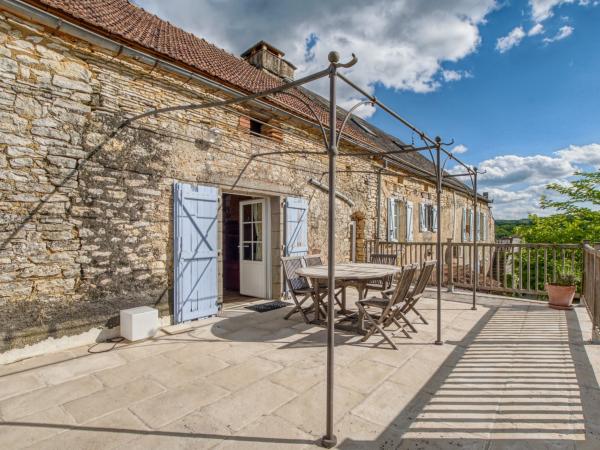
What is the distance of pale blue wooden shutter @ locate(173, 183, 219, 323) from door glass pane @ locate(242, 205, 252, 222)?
1473 millimetres

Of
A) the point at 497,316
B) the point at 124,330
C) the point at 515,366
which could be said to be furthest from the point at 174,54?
the point at 497,316

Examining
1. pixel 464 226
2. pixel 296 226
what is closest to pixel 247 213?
pixel 296 226

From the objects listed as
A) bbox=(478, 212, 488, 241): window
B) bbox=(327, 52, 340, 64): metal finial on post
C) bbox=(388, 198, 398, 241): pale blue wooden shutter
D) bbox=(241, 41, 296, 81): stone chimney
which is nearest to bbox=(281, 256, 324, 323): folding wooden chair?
bbox=(327, 52, 340, 64): metal finial on post

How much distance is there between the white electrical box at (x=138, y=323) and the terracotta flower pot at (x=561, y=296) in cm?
604

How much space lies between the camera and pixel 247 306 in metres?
5.48

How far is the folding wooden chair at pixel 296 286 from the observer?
14.6 ft

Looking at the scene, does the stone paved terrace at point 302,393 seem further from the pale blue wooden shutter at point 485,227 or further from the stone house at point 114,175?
the pale blue wooden shutter at point 485,227

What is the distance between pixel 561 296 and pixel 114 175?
6817 mm

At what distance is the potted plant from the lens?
5051 mm

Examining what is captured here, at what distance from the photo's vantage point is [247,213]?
647cm

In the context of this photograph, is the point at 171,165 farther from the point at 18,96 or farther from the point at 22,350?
the point at 22,350

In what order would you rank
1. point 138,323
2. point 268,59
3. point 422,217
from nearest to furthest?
point 138,323, point 268,59, point 422,217

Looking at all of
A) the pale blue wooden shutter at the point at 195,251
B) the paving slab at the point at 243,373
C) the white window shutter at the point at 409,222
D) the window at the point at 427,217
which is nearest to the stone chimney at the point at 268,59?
the white window shutter at the point at 409,222

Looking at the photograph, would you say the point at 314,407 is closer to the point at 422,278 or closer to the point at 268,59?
the point at 422,278
